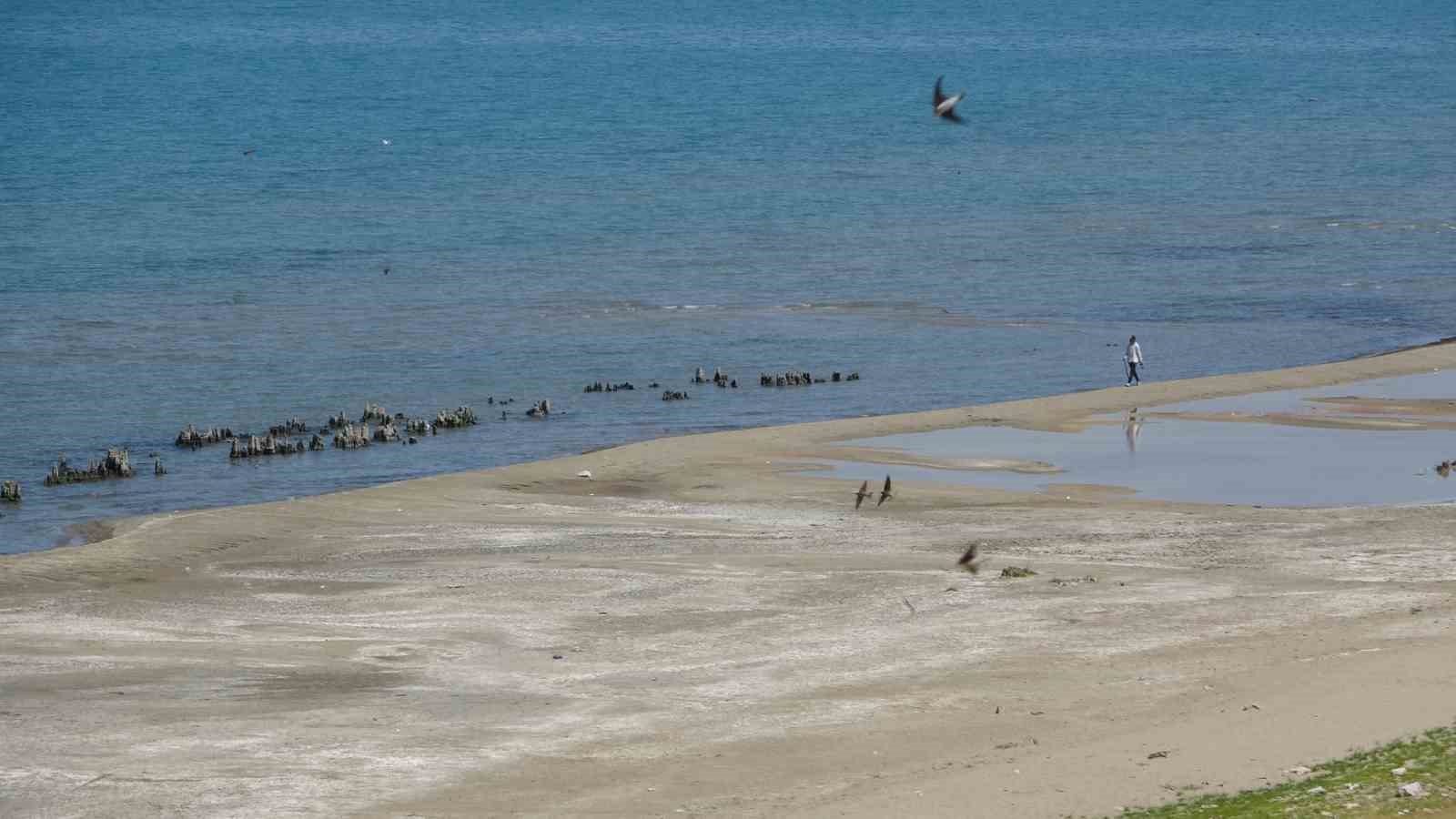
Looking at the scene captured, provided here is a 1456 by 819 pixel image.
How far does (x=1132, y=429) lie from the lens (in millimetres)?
39125

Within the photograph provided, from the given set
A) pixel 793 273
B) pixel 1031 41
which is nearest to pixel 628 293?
pixel 793 273

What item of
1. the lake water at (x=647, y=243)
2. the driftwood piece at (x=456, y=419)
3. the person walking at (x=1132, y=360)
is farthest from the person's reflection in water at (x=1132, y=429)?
the driftwood piece at (x=456, y=419)

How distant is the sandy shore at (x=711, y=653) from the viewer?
18.7 m

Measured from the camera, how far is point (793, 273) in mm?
68688

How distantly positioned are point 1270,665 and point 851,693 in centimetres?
443

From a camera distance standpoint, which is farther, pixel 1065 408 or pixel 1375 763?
pixel 1065 408

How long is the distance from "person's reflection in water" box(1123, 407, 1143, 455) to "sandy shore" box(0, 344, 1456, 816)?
4344 mm

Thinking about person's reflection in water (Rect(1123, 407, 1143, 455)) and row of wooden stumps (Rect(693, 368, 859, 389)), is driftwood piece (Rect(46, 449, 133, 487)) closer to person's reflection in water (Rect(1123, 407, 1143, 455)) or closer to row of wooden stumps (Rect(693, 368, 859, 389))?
row of wooden stumps (Rect(693, 368, 859, 389))

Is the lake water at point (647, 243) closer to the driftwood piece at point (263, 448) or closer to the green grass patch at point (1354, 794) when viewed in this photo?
the driftwood piece at point (263, 448)

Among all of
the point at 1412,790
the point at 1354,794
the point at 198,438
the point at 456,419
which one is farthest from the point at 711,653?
the point at 198,438

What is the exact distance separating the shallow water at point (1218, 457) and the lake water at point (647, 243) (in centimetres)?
644

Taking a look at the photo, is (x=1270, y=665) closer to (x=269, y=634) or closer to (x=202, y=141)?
(x=269, y=634)

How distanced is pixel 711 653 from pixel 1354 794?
8338 mm

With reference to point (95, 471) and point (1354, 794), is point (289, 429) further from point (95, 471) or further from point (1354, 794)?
point (1354, 794)
